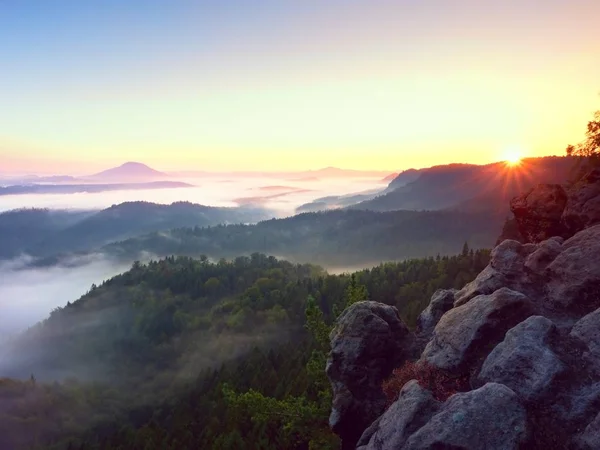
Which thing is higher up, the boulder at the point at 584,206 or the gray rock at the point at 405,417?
the boulder at the point at 584,206

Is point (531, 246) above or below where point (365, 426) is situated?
above

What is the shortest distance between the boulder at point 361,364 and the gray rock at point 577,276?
37.9 ft

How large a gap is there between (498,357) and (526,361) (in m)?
1.56

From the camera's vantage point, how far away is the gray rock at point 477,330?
26.1 meters

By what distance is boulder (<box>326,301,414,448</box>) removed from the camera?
3200cm

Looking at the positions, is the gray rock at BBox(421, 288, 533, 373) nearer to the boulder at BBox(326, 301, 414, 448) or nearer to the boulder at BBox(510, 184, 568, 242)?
the boulder at BBox(326, 301, 414, 448)

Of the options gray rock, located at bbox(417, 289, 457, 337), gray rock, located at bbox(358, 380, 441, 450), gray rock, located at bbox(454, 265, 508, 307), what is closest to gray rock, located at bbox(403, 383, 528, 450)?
gray rock, located at bbox(358, 380, 441, 450)

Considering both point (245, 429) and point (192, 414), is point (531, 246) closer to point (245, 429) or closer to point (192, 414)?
point (245, 429)

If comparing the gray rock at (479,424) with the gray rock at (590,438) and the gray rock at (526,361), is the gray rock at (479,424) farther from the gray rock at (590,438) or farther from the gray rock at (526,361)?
the gray rock at (590,438)

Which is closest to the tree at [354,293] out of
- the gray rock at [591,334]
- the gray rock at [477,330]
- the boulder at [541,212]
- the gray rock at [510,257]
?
the gray rock at [510,257]

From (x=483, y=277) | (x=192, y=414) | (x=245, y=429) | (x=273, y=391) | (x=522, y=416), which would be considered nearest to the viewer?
(x=522, y=416)

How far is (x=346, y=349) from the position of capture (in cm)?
3347

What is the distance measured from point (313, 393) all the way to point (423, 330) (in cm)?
9223

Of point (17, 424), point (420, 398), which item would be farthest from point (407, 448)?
point (17, 424)
